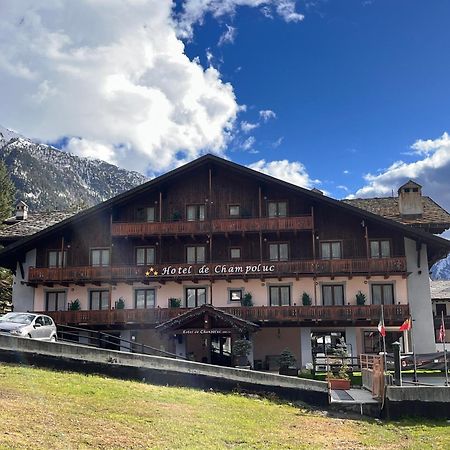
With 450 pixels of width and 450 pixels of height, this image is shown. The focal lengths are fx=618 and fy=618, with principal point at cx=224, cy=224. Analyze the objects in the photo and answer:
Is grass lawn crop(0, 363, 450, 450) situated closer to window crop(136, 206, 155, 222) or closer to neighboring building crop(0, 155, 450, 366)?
neighboring building crop(0, 155, 450, 366)

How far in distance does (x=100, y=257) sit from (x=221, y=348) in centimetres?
1002

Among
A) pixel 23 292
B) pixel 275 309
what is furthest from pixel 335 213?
pixel 23 292

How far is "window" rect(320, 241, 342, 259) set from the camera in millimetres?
38719

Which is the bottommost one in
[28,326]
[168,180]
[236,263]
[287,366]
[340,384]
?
[340,384]

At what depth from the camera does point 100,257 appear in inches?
1598

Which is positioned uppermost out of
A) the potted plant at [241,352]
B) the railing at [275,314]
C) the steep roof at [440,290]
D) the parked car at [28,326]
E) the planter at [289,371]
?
the steep roof at [440,290]

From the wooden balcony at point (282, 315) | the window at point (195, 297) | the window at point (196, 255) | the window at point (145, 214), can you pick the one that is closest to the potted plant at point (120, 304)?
the wooden balcony at point (282, 315)

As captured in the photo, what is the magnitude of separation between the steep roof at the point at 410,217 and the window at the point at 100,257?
17.8 metres

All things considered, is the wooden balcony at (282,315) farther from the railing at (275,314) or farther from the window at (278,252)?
the window at (278,252)

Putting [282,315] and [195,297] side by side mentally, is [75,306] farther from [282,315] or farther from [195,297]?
[282,315]

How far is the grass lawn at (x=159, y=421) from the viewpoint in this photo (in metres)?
12.7

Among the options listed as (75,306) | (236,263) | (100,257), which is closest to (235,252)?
(236,263)

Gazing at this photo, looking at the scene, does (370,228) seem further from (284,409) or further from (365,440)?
(365,440)

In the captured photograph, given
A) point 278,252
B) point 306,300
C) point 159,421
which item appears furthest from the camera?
point 278,252
